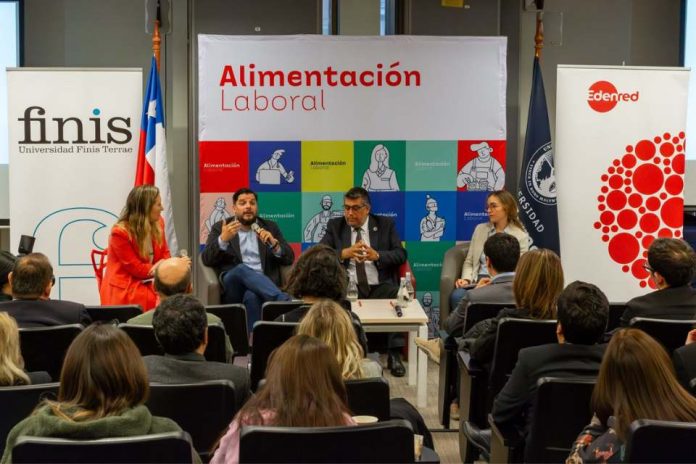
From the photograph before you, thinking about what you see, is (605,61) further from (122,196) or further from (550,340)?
(550,340)

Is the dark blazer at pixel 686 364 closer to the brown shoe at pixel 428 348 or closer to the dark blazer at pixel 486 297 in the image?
the dark blazer at pixel 486 297

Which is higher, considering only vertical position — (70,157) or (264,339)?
(70,157)

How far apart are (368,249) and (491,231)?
0.87 metres

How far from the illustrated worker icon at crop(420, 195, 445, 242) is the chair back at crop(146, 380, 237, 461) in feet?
13.3

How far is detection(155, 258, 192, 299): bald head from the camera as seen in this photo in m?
4.07

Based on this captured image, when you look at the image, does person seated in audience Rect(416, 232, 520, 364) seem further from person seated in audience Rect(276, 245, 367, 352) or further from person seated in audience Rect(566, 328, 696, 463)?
person seated in audience Rect(566, 328, 696, 463)

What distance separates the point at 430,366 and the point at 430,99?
193cm

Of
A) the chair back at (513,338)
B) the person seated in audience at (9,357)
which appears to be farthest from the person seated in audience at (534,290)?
the person seated in audience at (9,357)

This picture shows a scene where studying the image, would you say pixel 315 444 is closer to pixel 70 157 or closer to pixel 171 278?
pixel 171 278

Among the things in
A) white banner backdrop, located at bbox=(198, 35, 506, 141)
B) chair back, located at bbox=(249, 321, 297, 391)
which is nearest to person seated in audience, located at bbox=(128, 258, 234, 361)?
chair back, located at bbox=(249, 321, 297, 391)

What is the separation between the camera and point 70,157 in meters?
6.62

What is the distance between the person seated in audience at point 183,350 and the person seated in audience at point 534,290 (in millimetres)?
1274

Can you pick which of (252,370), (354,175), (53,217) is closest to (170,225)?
(53,217)

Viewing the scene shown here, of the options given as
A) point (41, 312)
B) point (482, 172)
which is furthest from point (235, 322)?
point (482, 172)
